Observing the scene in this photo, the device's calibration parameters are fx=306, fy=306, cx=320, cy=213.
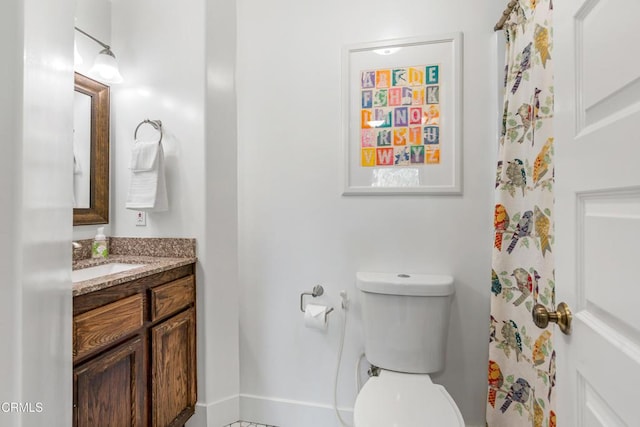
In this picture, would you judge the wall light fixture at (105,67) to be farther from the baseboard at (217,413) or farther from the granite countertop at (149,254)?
the baseboard at (217,413)

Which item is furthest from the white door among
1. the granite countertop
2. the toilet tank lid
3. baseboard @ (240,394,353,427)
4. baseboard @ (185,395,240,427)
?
baseboard @ (185,395,240,427)

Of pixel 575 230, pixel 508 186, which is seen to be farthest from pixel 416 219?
pixel 575 230

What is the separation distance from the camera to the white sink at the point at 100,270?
134 cm

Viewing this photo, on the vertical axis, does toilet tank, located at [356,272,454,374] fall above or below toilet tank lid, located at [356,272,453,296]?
below

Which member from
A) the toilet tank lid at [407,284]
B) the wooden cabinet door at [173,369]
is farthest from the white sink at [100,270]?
the toilet tank lid at [407,284]

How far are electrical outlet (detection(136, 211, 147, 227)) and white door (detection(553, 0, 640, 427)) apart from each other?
5.64ft

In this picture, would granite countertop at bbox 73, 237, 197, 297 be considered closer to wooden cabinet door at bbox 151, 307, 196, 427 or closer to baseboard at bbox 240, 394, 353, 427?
wooden cabinet door at bbox 151, 307, 196, 427

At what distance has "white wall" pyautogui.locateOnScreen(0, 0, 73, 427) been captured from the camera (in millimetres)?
614

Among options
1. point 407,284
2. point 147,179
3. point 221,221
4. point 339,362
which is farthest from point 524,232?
point 147,179

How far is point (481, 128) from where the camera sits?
4.82 feet

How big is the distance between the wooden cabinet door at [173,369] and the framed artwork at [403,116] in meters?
1.05

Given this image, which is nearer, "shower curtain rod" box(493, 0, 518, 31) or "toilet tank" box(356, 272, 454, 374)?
"shower curtain rod" box(493, 0, 518, 31)

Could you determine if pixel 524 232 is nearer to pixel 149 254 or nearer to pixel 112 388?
pixel 112 388

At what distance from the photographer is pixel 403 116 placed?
1.54m
